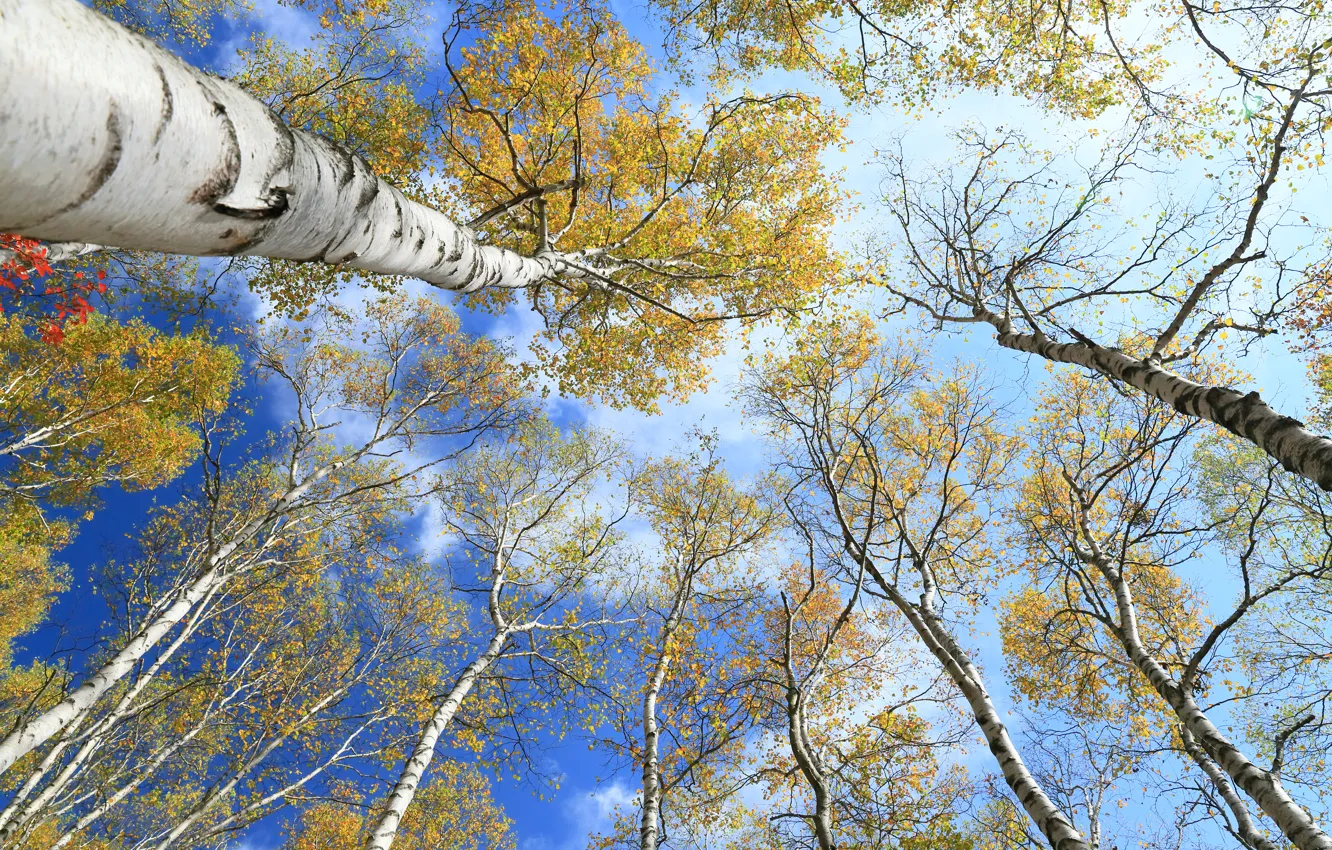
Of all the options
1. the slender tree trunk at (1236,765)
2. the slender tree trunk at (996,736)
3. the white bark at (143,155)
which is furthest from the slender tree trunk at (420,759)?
the slender tree trunk at (1236,765)

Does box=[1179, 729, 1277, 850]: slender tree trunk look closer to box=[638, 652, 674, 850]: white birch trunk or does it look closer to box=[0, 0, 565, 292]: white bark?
box=[638, 652, 674, 850]: white birch trunk

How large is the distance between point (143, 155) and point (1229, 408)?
467 cm

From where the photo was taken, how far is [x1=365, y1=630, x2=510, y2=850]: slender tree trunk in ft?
14.5

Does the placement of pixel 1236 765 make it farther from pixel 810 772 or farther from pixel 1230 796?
pixel 810 772

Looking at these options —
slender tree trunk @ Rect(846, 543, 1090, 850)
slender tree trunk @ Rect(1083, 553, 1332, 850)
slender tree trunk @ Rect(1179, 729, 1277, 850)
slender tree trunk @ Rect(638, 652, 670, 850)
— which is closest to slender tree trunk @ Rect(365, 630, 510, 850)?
slender tree trunk @ Rect(638, 652, 670, 850)

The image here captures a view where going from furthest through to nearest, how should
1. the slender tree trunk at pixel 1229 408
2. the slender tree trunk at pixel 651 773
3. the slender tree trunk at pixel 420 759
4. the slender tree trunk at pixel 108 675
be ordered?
the slender tree trunk at pixel 651 773
the slender tree trunk at pixel 420 759
the slender tree trunk at pixel 108 675
the slender tree trunk at pixel 1229 408

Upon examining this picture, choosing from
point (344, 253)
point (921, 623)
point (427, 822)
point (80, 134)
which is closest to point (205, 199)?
point (80, 134)

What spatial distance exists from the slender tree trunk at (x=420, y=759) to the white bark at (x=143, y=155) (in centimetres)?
498

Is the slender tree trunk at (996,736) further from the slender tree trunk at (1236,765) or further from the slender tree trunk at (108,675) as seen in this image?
the slender tree trunk at (108,675)

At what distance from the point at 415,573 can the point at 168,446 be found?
555 cm

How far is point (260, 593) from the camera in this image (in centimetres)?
1009

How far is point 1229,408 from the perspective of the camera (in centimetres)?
306

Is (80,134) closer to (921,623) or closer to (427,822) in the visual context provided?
(921,623)

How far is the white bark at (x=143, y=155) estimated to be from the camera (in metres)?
0.66
